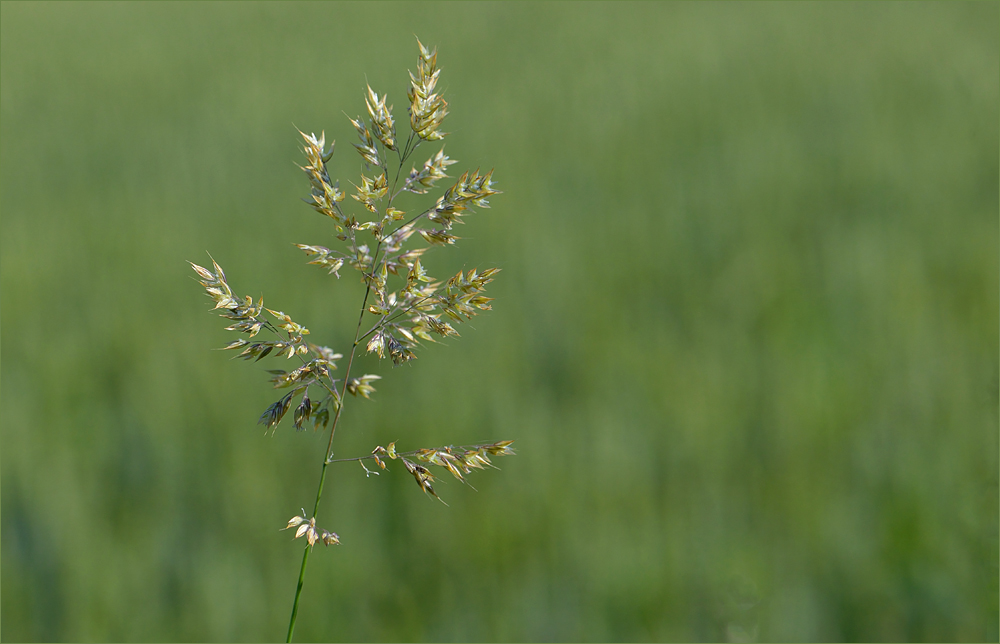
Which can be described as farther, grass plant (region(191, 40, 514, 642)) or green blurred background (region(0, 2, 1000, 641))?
green blurred background (region(0, 2, 1000, 641))

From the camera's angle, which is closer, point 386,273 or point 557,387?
point 386,273

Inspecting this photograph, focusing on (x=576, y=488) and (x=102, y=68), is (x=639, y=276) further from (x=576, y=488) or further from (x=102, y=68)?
(x=102, y=68)

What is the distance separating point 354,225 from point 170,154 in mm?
5058

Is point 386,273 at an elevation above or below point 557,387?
below

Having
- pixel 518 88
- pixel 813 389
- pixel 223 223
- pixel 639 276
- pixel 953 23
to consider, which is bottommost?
pixel 813 389

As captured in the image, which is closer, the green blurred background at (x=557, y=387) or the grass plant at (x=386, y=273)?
the grass plant at (x=386, y=273)

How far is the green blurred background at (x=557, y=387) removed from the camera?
6.95 feet

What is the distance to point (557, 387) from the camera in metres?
3.02

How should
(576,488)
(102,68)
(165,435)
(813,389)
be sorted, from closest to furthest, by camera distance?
(576,488), (165,435), (813,389), (102,68)

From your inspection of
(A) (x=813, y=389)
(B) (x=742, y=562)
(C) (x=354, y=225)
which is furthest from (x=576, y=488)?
(C) (x=354, y=225)

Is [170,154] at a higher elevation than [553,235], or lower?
higher

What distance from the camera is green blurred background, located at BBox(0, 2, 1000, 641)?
2119 millimetres

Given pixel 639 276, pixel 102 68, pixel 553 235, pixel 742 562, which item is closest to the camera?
pixel 742 562

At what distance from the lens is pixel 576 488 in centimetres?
242
